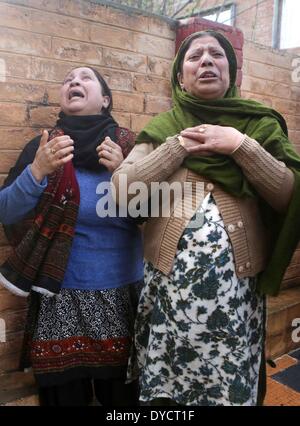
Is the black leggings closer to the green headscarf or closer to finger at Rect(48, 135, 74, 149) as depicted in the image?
the green headscarf

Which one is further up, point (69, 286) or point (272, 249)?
point (272, 249)

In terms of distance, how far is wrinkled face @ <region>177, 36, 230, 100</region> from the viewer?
1.59 meters

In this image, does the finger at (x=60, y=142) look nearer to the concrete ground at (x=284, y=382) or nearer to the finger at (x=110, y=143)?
the finger at (x=110, y=143)

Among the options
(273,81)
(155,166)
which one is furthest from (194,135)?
(273,81)

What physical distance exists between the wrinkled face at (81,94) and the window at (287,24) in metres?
4.18

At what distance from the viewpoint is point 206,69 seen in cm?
159

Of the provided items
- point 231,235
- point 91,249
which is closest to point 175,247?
point 231,235

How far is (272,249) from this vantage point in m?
1.71

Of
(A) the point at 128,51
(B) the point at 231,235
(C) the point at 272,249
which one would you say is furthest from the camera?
(A) the point at 128,51

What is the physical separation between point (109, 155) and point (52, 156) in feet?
0.80

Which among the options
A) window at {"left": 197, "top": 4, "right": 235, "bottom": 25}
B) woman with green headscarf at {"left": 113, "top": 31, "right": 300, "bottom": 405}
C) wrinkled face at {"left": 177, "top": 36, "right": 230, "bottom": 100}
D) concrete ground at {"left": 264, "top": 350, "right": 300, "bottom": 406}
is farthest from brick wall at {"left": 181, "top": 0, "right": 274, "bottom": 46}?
woman with green headscarf at {"left": 113, "top": 31, "right": 300, "bottom": 405}

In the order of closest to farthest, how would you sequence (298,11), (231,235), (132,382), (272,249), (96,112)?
(231,235) < (272,249) < (96,112) < (132,382) < (298,11)

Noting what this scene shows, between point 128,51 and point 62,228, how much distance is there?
1198 mm
